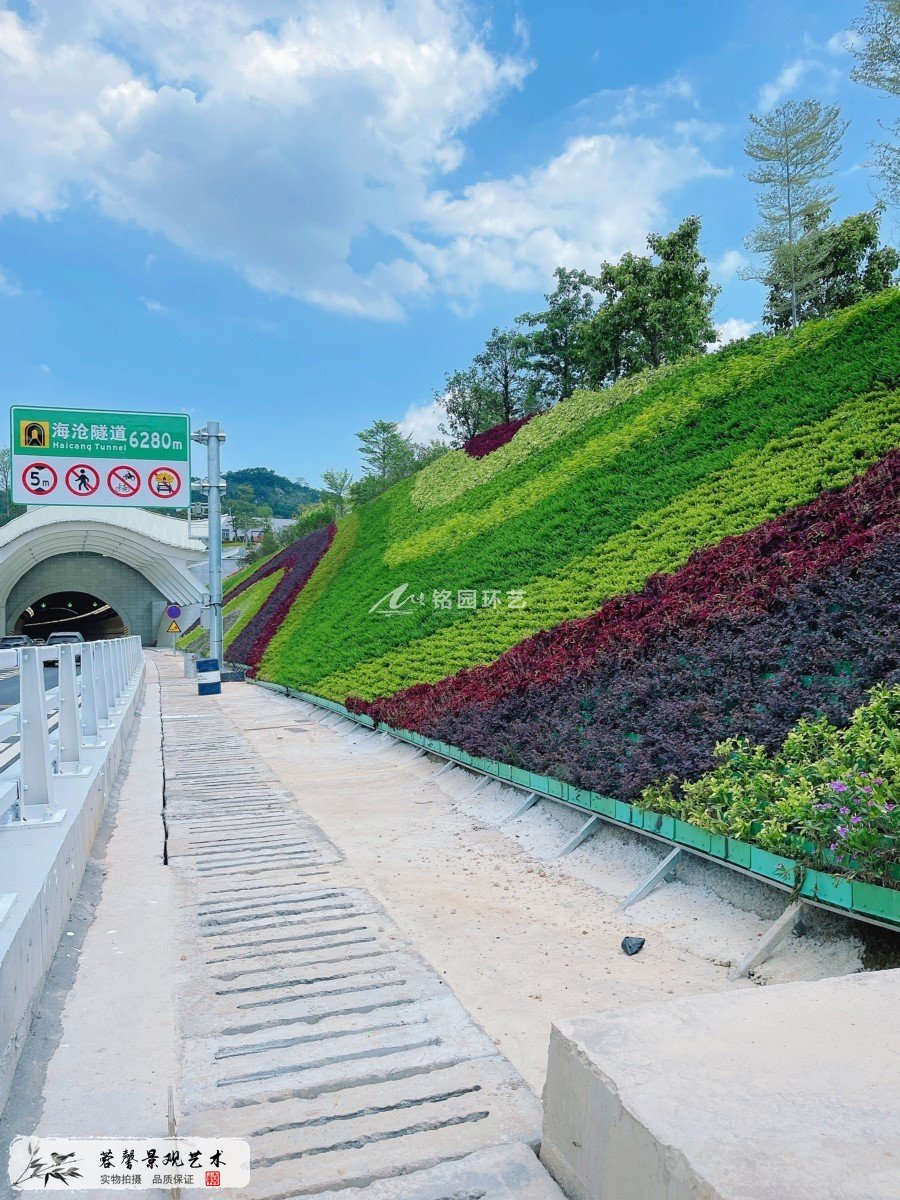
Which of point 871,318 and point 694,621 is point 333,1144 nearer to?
point 694,621

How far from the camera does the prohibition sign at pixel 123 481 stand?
15.0 m

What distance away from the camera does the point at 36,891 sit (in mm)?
3256

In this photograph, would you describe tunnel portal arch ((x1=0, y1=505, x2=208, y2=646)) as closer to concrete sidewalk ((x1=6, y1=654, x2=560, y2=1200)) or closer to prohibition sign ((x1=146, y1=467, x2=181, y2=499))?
prohibition sign ((x1=146, y1=467, x2=181, y2=499))

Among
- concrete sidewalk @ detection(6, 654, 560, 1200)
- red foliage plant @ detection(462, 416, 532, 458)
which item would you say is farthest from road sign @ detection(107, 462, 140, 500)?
concrete sidewalk @ detection(6, 654, 560, 1200)

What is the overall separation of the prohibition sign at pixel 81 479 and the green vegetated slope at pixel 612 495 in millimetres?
5127

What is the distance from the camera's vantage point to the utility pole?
18.2 metres

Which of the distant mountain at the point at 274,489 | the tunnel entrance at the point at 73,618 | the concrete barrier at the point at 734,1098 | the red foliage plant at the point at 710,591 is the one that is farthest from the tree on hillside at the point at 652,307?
the distant mountain at the point at 274,489

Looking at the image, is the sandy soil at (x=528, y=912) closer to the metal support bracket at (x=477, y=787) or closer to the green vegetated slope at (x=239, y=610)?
the metal support bracket at (x=477, y=787)

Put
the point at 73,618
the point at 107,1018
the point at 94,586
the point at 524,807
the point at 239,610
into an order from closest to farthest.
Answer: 1. the point at 107,1018
2. the point at 524,807
3. the point at 239,610
4. the point at 94,586
5. the point at 73,618

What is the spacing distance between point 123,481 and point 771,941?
46.8 ft

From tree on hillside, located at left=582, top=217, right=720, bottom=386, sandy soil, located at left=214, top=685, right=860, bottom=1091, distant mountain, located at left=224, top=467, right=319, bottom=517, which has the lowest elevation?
sandy soil, located at left=214, top=685, right=860, bottom=1091

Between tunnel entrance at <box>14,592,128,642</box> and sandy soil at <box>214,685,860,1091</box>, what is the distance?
4632 centimetres


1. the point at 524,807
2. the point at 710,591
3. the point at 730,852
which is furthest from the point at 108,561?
the point at 730,852

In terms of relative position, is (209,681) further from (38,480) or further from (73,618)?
(73,618)
